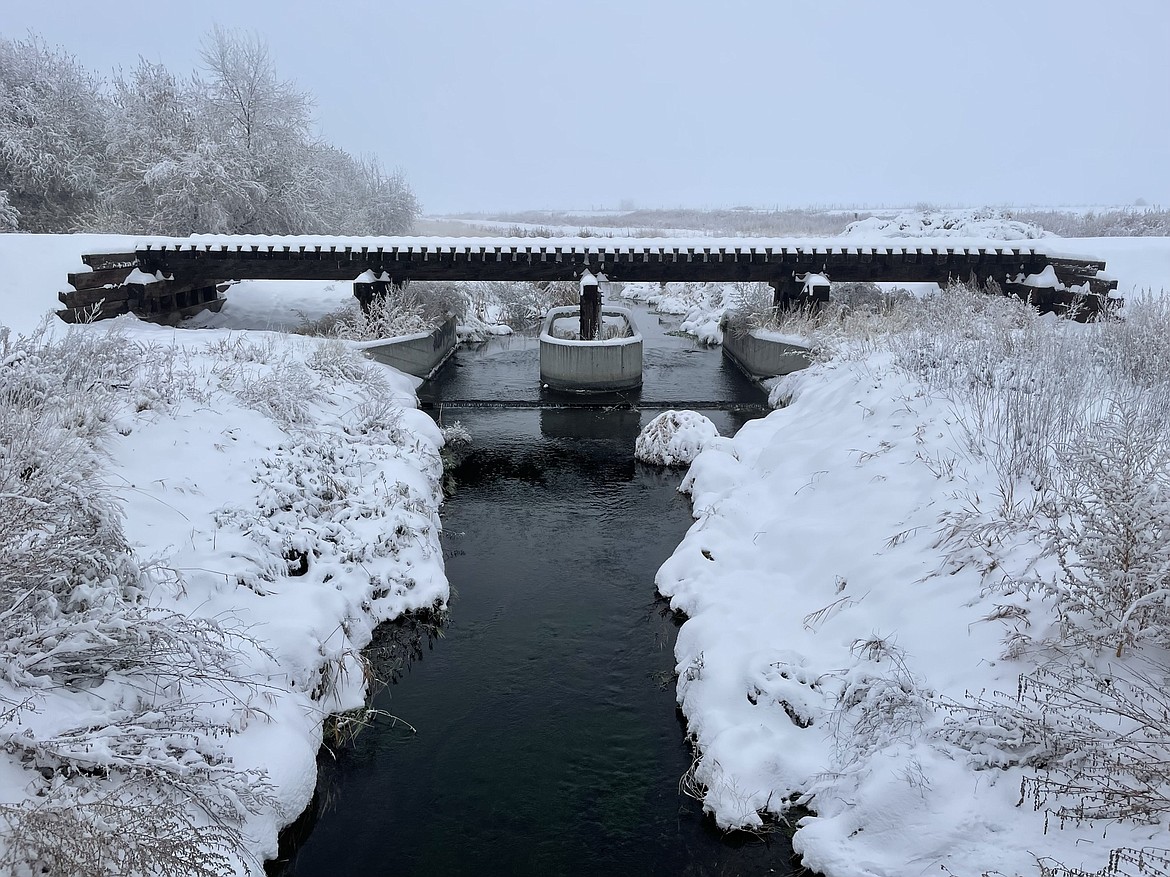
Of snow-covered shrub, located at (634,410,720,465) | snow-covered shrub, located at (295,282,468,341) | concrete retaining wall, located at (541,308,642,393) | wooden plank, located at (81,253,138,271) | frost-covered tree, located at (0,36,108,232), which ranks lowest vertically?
snow-covered shrub, located at (634,410,720,465)

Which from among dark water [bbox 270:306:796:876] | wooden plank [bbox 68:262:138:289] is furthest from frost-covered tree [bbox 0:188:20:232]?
dark water [bbox 270:306:796:876]

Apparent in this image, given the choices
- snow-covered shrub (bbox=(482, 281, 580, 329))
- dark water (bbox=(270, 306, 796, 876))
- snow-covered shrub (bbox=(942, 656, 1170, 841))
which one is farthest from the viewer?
snow-covered shrub (bbox=(482, 281, 580, 329))

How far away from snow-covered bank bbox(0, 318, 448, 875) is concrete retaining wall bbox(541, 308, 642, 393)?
9.07 metres

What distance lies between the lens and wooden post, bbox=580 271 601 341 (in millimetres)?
21219

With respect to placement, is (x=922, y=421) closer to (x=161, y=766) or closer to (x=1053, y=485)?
(x=1053, y=485)

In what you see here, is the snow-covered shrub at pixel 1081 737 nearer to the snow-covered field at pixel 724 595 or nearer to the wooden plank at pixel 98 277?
the snow-covered field at pixel 724 595

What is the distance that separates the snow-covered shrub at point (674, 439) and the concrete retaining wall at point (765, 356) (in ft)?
16.7

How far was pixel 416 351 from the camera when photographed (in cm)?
2141

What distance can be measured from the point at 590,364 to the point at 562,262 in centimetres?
363

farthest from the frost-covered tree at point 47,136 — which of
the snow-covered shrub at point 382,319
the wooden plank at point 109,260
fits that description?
the snow-covered shrub at point 382,319

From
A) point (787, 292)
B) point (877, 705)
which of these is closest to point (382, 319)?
point (787, 292)

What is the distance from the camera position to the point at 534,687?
24.7 ft

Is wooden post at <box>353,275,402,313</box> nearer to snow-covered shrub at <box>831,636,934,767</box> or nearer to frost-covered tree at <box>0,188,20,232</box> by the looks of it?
frost-covered tree at <box>0,188,20,232</box>

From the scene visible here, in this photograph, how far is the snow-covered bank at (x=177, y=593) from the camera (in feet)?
14.8
